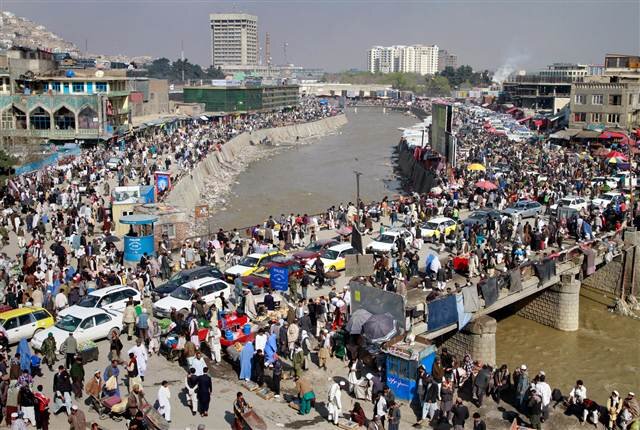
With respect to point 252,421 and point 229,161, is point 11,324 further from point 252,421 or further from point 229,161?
point 229,161

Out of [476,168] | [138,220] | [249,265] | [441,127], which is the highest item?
[441,127]

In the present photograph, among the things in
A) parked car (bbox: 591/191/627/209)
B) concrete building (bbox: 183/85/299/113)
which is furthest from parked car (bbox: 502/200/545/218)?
concrete building (bbox: 183/85/299/113)

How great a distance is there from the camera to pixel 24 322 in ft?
57.2

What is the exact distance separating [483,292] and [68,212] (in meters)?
18.0

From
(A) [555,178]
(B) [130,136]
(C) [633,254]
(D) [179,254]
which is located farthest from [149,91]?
(C) [633,254]

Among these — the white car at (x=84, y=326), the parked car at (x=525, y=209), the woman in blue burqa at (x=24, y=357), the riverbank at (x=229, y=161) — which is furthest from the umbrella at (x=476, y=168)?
the woman in blue burqa at (x=24, y=357)

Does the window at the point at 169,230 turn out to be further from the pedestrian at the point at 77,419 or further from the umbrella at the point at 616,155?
the umbrella at the point at 616,155

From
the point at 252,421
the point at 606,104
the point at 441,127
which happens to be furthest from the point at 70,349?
the point at 606,104

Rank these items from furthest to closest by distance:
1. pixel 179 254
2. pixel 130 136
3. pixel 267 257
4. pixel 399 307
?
pixel 130 136 < pixel 179 254 < pixel 267 257 < pixel 399 307

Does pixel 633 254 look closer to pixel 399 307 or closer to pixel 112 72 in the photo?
pixel 399 307

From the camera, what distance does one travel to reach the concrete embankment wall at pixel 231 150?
41.7 meters

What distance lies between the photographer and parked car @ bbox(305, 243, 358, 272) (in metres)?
23.3

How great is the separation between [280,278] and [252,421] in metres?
8.60

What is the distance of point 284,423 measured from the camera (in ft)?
45.7
